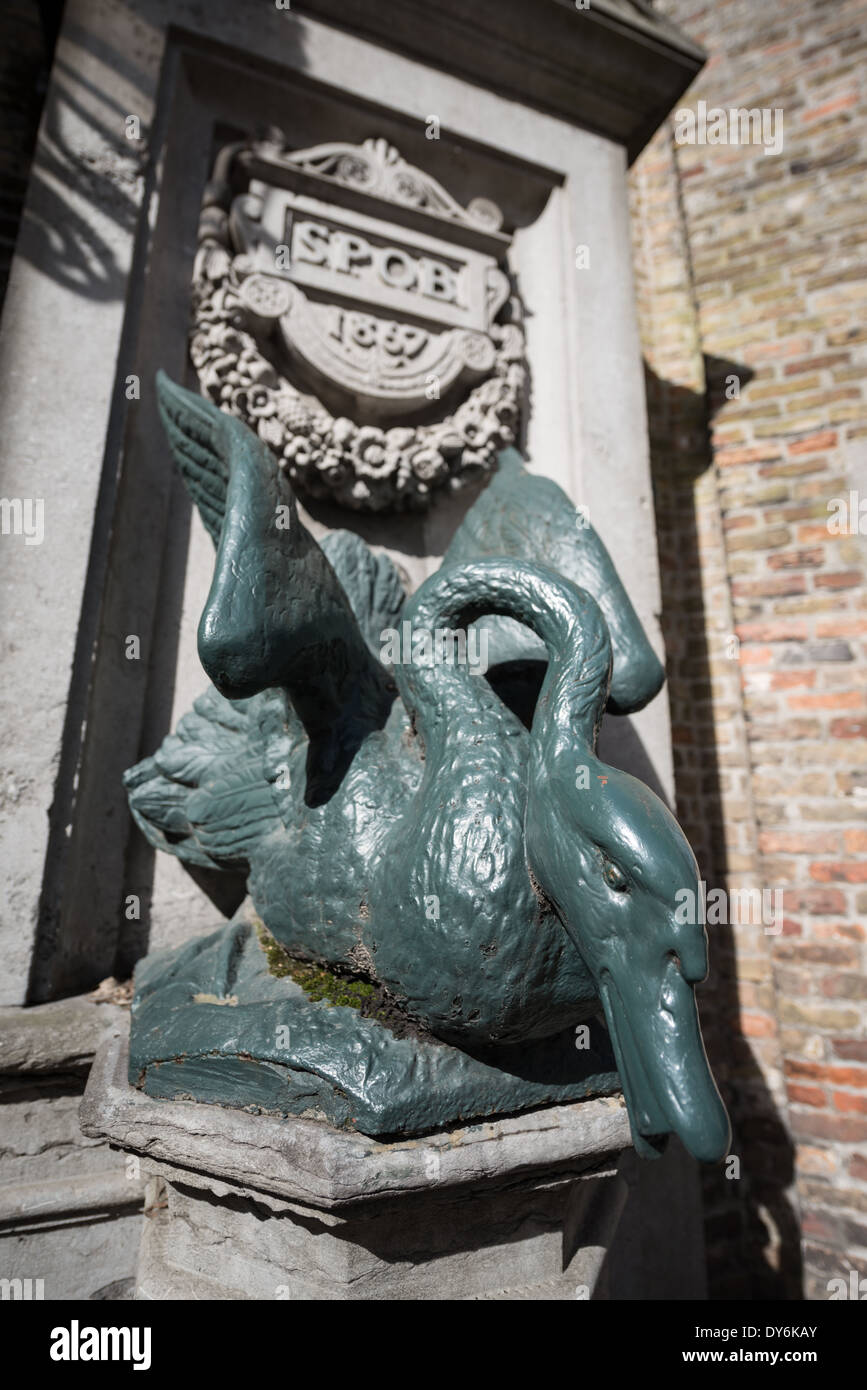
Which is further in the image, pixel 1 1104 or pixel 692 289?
pixel 692 289

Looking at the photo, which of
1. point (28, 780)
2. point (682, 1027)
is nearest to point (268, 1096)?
point (682, 1027)

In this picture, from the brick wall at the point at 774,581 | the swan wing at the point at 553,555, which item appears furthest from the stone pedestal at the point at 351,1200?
the brick wall at the point at 774,581

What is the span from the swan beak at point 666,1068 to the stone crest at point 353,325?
1.49m

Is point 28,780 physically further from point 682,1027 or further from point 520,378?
point 520,378

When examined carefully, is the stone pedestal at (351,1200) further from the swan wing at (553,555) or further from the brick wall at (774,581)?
the brick wall at (774,581)

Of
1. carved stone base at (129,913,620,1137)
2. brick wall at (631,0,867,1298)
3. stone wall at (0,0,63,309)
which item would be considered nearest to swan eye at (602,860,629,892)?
carved stone base at (129,913,620,1137)

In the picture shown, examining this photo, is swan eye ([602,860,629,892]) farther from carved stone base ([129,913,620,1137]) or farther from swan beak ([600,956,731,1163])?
carved stone base ([129,913,620,1137])

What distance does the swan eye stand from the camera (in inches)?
38.3

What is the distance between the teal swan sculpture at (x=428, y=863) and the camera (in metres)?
0.97

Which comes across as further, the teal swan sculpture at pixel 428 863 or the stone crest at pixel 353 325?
the stone crest at pixel 353 325

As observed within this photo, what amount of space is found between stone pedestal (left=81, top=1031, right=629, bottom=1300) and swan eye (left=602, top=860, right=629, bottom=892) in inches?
17.8

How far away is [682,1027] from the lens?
0.89 m
